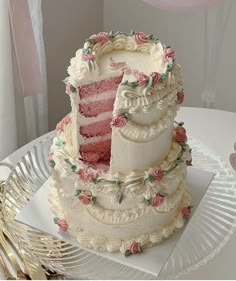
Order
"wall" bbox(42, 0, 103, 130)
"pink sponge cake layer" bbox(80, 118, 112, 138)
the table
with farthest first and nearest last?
"wall" bbox(42, 0, 103, 130) < the table < "pink sponge cake layer" bbox(80, 118, 112, 138)

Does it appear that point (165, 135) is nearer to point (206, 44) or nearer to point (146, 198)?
point (146, 198)

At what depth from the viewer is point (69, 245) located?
1183mm

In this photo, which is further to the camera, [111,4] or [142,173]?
[111,4]

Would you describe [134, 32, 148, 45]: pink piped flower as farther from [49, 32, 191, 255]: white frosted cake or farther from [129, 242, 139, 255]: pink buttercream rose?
[129, 242, 139, 255]: pink buttercream rose

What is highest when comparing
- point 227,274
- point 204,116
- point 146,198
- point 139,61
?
point 139,61

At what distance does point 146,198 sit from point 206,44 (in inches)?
43.7

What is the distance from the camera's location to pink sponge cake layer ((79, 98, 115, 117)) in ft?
3.65

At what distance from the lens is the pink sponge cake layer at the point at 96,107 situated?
1.11 meters

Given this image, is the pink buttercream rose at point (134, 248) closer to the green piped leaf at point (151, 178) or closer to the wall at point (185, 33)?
the green piped leaf at point (151, 178)

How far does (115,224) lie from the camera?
114 cm

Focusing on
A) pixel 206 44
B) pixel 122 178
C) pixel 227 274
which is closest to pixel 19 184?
pixel 122 178

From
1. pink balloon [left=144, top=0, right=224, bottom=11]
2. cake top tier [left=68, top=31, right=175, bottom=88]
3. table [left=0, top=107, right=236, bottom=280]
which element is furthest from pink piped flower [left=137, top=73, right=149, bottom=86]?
pink balloon [left=144, top=0, right=224, bottom=11]

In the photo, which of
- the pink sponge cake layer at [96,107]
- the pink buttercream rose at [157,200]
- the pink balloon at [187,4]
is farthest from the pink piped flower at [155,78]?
the pink balloon at [187,4]

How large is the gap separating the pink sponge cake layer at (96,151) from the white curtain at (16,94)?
50cm
